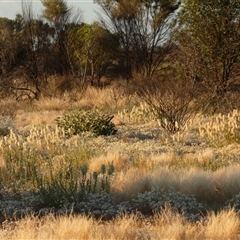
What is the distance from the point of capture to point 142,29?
27328 millimetres

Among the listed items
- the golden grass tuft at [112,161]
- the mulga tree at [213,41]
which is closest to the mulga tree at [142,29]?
the mulga tree at [213,41]

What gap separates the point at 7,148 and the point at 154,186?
3.18m

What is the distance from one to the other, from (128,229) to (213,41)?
495 inches

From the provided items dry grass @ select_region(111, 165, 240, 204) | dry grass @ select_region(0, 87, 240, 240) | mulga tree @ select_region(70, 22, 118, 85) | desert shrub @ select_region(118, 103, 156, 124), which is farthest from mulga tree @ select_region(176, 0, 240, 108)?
mulga tree @ select_region(70, 22, 118, 85)

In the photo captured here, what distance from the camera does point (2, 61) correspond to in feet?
84.3

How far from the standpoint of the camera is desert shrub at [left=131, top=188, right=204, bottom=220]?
5.29 meters

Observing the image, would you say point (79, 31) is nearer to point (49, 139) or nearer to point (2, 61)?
point (2, 61)

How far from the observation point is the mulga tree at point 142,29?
26.9 meters

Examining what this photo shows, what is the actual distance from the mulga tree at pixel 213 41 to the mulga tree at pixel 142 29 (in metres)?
10.3

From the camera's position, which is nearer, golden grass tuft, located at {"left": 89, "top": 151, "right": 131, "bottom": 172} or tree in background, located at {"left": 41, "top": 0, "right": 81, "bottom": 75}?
golden grass tuft, located at {"left": 89, "top": 151, "right": 131, "bottom": 172}

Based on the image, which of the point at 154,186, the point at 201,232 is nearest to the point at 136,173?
the point at 154,186

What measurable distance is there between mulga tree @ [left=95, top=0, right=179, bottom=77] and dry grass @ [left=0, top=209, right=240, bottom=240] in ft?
72.4

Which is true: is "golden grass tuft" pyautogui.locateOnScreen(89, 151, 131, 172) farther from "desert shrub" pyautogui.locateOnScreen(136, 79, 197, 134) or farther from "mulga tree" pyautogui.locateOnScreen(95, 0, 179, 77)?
"mulga tree" pyautogui.locateOnScreen(95, 0, 179, 77)

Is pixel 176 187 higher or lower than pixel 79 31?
lower
